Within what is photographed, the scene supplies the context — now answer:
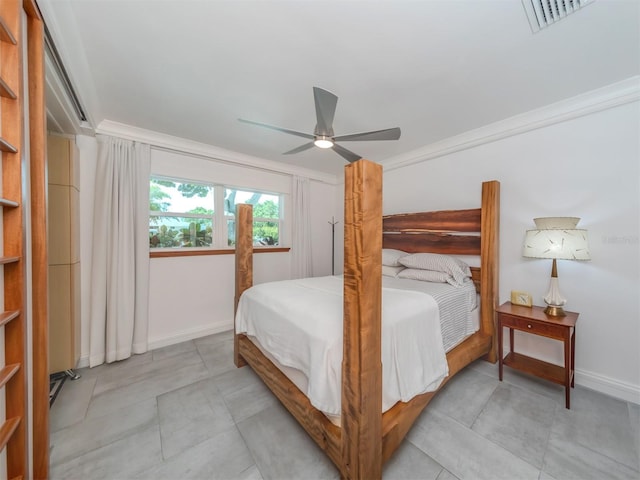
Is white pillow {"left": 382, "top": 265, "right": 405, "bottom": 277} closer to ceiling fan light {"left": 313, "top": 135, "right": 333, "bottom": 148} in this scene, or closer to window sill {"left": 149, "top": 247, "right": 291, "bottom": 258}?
ceiling fan light {"left": 313, "top": 135, "right": 333, "bottom": 148}

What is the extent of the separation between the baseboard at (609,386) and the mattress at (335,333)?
0.94m

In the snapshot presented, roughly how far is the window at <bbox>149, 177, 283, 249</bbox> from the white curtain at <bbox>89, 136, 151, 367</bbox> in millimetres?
268

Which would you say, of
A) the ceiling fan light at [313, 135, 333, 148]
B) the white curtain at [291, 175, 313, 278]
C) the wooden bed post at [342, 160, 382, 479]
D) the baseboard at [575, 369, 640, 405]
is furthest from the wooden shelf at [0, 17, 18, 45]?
the baseboard at [575, 369, 640, 405]

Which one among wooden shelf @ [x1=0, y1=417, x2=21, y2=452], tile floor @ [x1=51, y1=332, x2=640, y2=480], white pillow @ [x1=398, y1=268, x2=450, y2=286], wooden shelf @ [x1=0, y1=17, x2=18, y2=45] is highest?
wooden shelf @ [x1=0, y1=17, x2=18, y2=45]

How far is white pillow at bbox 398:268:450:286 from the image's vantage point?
2.48 meters

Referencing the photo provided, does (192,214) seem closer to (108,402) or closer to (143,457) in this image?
(108,402)

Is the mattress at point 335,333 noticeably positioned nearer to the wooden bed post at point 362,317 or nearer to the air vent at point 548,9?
the wooden bed post at point 362,317

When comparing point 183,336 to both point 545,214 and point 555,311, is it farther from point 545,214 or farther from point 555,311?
point 545,214

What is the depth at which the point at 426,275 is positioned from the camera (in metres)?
2.60

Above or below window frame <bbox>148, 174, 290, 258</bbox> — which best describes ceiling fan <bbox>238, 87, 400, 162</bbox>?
above

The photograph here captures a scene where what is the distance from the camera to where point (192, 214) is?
3.12 meters

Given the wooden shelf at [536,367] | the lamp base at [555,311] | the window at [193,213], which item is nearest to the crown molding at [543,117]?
the lamp base at [555,311]

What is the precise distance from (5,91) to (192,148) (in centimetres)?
225

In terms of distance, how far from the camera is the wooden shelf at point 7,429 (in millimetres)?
802
